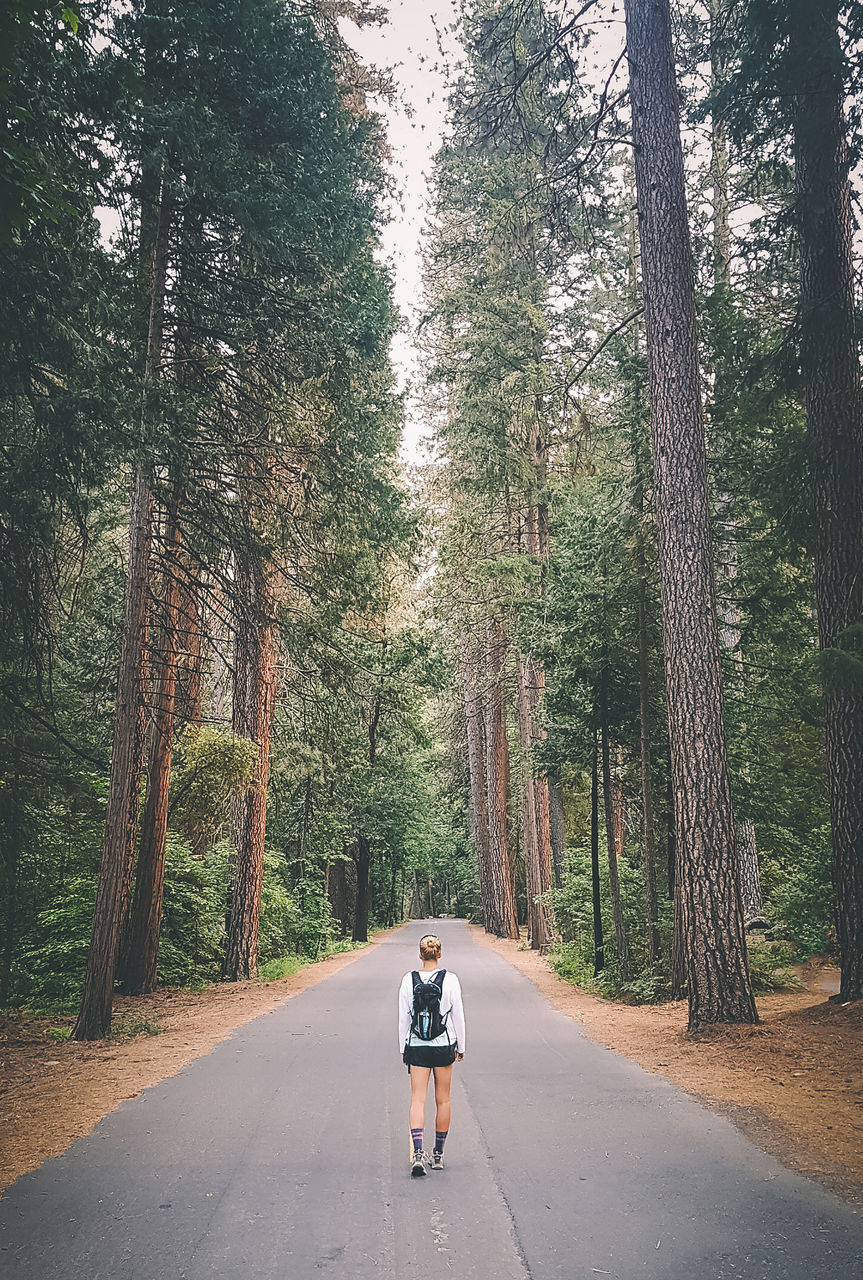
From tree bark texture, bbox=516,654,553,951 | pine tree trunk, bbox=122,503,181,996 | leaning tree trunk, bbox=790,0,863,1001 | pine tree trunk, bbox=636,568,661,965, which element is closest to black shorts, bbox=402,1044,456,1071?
leaning tree trunk, bbox=790,0,863,1001

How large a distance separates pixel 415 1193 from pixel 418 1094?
0.62 metres

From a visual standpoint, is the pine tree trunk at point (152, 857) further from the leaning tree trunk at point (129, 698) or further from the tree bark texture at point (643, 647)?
the tree bark texture at point (643, 647)

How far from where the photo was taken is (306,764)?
1775 cm

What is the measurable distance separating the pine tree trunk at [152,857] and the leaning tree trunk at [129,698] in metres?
1.01

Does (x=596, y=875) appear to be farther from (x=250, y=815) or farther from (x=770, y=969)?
(x=250, y=815)

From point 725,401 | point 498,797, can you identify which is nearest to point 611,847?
point 725,401

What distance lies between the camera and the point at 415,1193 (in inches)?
178

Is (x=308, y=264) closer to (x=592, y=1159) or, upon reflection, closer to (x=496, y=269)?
(x=496, y=269)

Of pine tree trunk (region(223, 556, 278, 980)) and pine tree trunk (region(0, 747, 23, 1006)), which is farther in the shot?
pine tree trunk (region(223, 556, 278, 980))

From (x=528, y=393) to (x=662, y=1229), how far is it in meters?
16.4

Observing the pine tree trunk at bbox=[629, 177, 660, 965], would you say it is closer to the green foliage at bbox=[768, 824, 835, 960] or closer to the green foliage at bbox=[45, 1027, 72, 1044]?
the green foliage at bbox=[768, 824, 835, 960]

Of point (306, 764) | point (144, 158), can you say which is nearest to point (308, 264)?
point (144, 158)

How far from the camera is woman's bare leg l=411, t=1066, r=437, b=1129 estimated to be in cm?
495

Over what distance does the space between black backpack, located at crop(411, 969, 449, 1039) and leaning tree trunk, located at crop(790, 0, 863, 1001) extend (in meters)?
5.81
